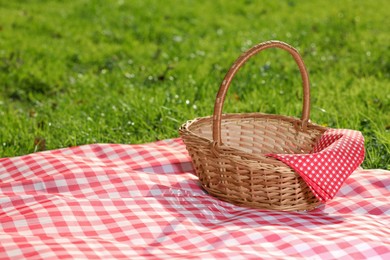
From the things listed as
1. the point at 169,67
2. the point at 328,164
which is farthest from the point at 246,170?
the point at 169,67

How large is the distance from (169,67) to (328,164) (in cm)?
291

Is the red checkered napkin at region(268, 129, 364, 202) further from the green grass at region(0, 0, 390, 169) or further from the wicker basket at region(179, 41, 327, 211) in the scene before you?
the green grass at region(0, 0, 390, 169)

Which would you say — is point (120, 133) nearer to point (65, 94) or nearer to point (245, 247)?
point (65, 94)

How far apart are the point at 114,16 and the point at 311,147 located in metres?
4.28

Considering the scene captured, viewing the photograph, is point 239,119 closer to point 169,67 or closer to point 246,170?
point 246,170

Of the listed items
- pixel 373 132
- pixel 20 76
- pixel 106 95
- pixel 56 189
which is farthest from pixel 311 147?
pixel 20 76

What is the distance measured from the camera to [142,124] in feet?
14.8

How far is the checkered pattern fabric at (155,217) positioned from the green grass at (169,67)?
0.71 m

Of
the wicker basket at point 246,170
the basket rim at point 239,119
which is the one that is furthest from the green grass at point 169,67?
the wicker basket at point 246,170

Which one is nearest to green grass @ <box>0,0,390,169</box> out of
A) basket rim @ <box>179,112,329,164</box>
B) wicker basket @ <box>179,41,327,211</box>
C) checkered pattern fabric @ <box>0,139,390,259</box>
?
basket rim @ <box>179,112,329,164</box>

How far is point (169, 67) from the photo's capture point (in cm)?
573

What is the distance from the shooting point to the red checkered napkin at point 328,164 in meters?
2.90

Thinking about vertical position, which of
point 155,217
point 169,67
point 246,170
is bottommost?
point 155,217

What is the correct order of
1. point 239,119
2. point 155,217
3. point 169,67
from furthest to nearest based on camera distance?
point 169,67 → point 239,119 → point 155,217
